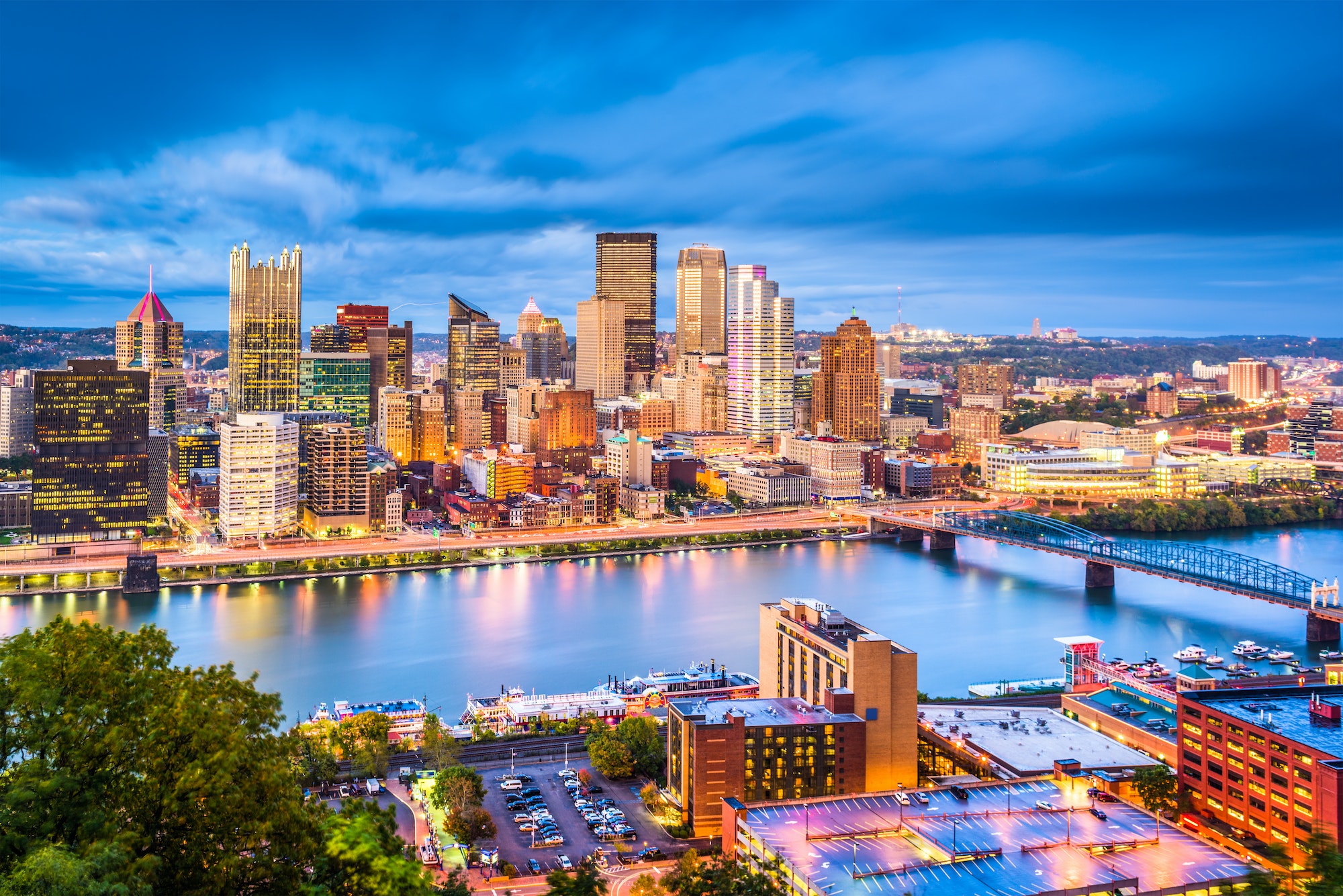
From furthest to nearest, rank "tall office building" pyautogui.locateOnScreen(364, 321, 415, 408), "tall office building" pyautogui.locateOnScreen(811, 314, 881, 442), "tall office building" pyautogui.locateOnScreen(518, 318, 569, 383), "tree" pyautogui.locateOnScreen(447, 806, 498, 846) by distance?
"tall office building" pyautogui.locateOnScreen(518, 318, 569, 383) < "tall office building" pyautogui.locateOnScreen(364, 321, 415, 408) < "tall office building" pyautogui.locateOnScreen(811, 314, 881, 442) < "tree" pyautogui.locateOnScreen(447, 806, 498, 846)

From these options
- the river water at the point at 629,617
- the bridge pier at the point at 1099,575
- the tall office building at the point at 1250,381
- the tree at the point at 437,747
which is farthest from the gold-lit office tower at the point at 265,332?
the tall office building at the point at 1250,381

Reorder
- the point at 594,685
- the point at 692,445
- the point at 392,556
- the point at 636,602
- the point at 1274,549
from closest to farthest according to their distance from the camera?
1. the point at 594,685
2. the point at 636,602
3. the point at 392,556
4. the point at 1274,549
5. the point at 692,445

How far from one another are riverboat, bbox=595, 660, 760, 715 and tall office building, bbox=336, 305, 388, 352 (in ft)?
111

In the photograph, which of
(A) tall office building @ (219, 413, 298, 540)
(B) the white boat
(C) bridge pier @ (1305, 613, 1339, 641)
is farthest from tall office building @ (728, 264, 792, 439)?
(B) the white boat

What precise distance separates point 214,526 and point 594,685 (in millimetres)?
14898

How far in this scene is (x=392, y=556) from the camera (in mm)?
22141

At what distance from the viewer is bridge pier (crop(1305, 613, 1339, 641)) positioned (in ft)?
53.7

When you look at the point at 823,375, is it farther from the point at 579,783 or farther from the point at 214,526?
the point at 579,783

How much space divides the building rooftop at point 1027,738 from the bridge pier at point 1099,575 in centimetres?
907

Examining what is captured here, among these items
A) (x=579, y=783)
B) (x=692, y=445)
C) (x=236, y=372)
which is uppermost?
(x=236, y=372)

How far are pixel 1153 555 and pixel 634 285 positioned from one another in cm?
3646

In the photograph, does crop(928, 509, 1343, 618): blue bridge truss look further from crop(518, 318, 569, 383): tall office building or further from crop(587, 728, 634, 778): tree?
crop(518, 318, 569, 383): tall office building

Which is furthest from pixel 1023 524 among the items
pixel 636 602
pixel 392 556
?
pixel 392 556

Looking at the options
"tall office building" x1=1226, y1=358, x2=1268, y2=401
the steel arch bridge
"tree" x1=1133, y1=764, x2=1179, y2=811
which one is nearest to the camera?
"tree" x1=1133, y1=764, x2=1179, y2=811
